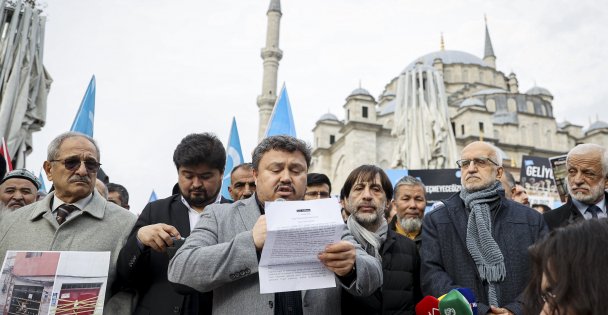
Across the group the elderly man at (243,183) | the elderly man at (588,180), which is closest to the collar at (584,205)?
the elderly man at (588,180)

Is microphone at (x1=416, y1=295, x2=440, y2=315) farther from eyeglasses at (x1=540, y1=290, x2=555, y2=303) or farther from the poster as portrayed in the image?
the poster

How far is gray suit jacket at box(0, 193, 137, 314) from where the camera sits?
2660 millimetres

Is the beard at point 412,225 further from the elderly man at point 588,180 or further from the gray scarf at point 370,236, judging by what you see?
the elderly man at point 588,180

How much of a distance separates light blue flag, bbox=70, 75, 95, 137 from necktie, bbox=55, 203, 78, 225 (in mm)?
4040

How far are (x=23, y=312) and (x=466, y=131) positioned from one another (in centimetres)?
4805

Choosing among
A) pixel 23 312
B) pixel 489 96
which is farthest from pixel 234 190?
pixel 489 96

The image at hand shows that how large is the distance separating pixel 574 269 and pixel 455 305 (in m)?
0.58

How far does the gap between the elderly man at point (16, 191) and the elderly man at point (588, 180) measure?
4.88m

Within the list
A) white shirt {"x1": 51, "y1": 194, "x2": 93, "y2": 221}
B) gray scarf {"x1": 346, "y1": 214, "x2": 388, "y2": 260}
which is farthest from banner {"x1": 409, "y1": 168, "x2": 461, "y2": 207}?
white shirt {"x1": 51, "y1": 194, "x2": 93, "y2": 221}

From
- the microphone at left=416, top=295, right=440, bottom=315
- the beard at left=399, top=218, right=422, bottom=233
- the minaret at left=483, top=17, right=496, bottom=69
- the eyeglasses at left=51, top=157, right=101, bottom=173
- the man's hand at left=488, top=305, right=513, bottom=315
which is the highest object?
the minaret at left=483, top=17, right=496, bottom=69

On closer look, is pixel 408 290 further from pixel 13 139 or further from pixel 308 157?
pixel 13 139

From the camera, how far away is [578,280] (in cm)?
137

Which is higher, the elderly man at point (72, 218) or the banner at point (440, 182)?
the banner at point (440, 182)

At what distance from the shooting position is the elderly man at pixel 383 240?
309 cm
